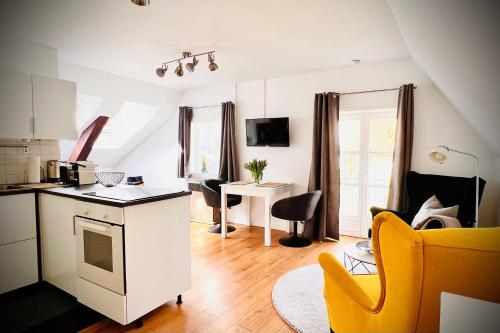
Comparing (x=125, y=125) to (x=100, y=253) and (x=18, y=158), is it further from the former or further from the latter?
(x=100, y=253)

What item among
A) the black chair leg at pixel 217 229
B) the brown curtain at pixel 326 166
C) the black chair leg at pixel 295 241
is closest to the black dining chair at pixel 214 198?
the black chair leg at pixel 217 229

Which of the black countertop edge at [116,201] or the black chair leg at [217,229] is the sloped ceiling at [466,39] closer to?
the black countertop edge at [116,201]

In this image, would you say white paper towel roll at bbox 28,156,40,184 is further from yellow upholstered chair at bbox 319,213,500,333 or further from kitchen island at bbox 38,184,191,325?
yellow upholstered chair at bbox 319,213,500,333

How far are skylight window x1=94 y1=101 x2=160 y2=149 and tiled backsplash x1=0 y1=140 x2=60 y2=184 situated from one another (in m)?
2.36

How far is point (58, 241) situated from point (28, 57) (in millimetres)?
2101

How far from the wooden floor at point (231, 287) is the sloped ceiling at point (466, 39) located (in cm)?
206

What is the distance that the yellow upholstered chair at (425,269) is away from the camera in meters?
1.01

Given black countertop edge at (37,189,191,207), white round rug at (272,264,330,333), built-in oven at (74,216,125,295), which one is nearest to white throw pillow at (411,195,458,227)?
white round rug at (272,264,330,333)

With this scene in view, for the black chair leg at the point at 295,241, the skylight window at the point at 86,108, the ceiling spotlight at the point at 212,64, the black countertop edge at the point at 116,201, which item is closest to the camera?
the black countertop edge at the point at 116,201

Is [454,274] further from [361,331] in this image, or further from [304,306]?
[304,306]

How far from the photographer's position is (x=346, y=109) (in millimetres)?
4164

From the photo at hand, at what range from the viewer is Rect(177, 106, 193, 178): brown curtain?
561cm

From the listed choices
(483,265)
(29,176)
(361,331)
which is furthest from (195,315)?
(29,176)

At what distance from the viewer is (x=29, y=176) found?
2.98m
